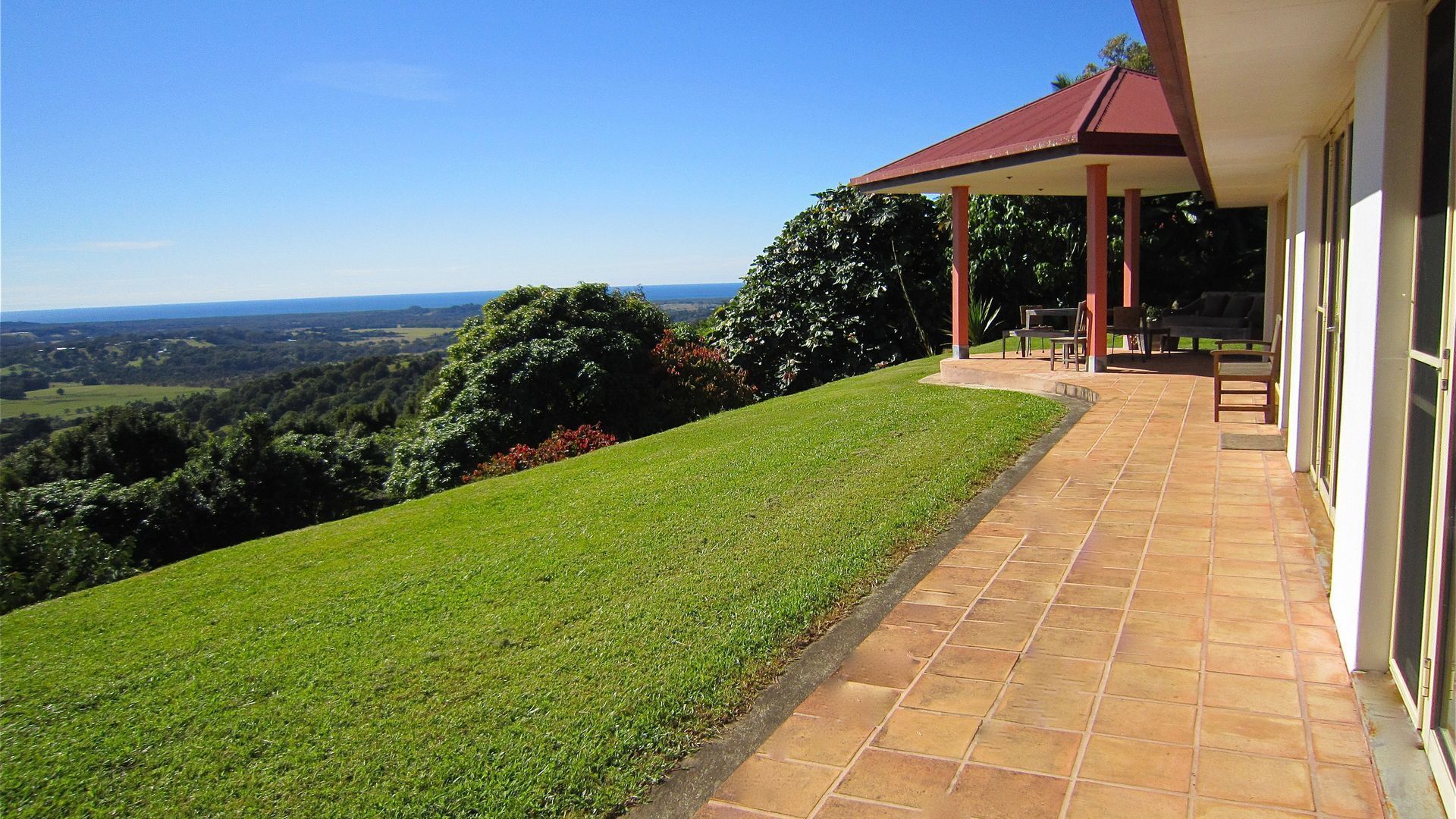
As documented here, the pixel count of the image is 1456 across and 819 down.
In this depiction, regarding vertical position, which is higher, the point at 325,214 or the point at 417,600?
the point at 325,214

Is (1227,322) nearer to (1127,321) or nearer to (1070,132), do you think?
(1127,321)

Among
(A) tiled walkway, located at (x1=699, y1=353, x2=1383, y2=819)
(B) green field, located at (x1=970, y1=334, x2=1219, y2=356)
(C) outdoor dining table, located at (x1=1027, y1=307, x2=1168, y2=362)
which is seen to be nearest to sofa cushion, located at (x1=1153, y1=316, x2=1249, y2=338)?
(C) outdoor dining table, located at (x1=1027, y1=307, x2=1168, y2=362)

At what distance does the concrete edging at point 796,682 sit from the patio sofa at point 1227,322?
25.7 feet

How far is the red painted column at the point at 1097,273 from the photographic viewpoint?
10.8 m

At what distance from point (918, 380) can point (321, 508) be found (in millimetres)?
13174

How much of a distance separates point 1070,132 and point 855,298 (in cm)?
849

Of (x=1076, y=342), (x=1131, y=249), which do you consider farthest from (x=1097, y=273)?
(x=1131, y=249)

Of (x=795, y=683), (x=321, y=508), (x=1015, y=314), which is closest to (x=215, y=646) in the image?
(x=795, y=683)

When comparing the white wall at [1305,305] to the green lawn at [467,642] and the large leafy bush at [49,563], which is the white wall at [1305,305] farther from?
the large leafy bush at [49,563]

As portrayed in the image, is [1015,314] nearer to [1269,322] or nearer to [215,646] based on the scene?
[1269,322]

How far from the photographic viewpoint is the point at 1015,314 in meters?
17.9

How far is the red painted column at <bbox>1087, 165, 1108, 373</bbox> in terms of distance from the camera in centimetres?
1080

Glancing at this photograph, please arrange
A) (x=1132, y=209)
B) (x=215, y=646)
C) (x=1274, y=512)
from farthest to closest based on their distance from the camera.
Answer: (x=1132, y=209) < (x=1274, y=512) < (x=215, y=646)

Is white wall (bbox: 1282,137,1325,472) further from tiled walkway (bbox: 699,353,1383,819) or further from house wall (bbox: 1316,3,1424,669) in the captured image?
house wall (bbox: 1316,3,1424,669)
